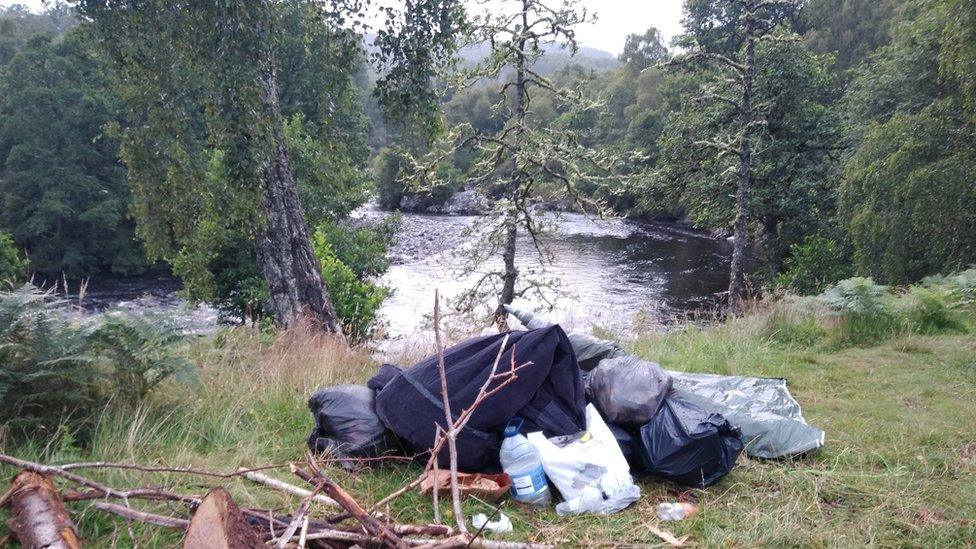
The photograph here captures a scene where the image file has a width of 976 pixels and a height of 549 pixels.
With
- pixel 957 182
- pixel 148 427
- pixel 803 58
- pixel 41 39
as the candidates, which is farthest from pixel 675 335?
pixel 41 39

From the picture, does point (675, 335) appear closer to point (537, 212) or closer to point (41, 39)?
point (537, 212)

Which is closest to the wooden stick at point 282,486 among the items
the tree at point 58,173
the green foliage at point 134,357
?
the green foliage at point 134,357

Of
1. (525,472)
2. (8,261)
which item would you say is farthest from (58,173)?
(525,472)

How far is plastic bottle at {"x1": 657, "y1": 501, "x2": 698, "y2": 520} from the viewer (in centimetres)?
287

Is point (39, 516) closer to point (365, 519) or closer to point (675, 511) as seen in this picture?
point (365, 519)

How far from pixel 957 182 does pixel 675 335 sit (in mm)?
6650

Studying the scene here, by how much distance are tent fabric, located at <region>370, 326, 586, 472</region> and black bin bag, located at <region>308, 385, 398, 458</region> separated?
92 millimetres

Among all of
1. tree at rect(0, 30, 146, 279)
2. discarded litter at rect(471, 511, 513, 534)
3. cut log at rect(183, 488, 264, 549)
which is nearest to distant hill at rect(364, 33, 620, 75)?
discarded litter at rect(471, 511, 513, 534)

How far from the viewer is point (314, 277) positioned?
6816mm

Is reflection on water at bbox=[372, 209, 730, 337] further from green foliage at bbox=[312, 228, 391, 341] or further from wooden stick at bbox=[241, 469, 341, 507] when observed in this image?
wooden stick at bbox=[241, 469, 341, 507]

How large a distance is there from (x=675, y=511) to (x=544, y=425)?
2.62 feet

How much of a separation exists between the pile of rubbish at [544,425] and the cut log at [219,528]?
4.05 ft

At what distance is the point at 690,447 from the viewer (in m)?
3.18

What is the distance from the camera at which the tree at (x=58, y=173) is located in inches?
814
